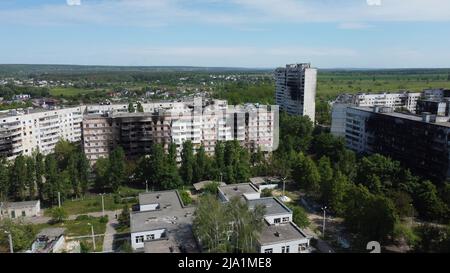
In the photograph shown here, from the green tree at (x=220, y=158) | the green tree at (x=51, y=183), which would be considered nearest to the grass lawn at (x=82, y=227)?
the green tree at (x=51, y=183)

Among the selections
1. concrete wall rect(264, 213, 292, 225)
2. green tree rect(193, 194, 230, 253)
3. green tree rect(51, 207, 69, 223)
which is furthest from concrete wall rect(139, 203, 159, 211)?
green tree rect(193, 194, 230, 253)

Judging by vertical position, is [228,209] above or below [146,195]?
above

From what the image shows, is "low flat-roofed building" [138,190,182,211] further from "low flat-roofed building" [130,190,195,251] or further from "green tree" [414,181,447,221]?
"green tree" [414,181,447,221]

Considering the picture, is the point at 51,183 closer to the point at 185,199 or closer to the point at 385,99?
the point at 185,199

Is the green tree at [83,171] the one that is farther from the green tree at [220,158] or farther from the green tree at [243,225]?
the green tree at [243,225]
